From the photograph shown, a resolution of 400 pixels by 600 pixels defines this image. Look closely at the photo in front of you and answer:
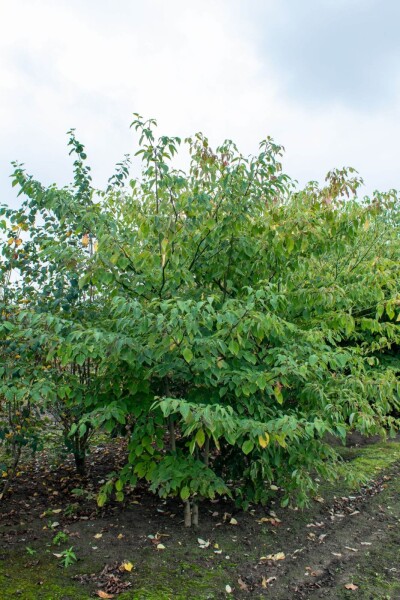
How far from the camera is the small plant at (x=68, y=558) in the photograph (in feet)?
10.8

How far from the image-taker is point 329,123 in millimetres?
6309

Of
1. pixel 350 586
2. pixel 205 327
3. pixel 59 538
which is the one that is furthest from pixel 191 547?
pixel 205 327

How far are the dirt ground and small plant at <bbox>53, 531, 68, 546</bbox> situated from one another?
0.7 inches

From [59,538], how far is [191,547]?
3.25ft

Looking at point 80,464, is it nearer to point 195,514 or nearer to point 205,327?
point 195,514

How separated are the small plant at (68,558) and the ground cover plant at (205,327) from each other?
419mm

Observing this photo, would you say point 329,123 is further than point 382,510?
Yes

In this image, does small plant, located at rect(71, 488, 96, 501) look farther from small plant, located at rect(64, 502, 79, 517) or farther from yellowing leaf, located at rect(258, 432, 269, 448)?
yellowing leaf, located at rect(258, 432, 269, 448)

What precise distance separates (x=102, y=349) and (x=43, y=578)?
60.1 inches

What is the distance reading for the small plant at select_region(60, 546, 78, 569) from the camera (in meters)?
3.30

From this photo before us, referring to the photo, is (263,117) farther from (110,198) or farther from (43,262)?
(43,262)

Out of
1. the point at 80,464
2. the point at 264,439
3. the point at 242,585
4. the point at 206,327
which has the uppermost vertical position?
the point at 206,327

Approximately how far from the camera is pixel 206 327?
3.21 m

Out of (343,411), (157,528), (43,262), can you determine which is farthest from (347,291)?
(43,262)
